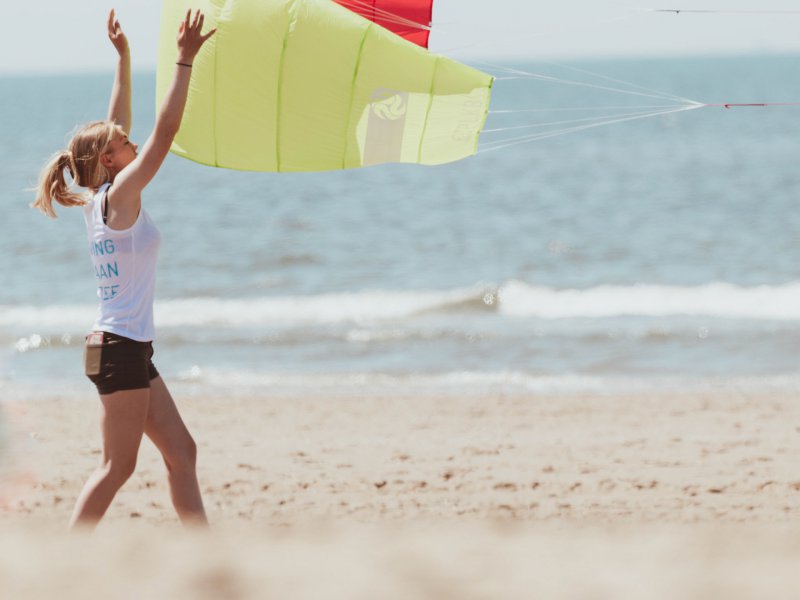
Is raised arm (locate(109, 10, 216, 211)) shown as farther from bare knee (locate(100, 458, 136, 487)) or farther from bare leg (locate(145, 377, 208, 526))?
bare knee (locate(100, 458, 136, 487))

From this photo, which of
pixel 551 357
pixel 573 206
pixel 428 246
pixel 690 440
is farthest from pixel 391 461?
pixel 573 206

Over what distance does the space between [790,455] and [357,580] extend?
17.6ft

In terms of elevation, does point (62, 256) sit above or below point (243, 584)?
below

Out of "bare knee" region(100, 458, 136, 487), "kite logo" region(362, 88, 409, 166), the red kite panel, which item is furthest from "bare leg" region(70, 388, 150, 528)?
the red kite panel

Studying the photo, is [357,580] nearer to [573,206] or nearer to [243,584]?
[243,584]

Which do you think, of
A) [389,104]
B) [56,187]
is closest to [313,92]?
[389,104]

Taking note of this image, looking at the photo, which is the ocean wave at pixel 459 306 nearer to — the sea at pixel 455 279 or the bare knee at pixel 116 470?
the sea at pixel 455 279

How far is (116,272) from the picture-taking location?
168 inches

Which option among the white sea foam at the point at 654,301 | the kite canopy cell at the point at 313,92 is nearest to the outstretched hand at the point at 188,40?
the kite canopy cell at the point at 313,92

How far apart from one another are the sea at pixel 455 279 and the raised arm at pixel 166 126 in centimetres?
159

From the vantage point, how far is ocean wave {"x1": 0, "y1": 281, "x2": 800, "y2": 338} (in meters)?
13.4

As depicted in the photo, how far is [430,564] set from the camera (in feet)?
8.10

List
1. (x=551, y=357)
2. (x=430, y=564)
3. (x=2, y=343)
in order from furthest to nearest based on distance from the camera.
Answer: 1. (x=2, y=343)
2. (x=551, y=357)
3. (x=430, y=564)

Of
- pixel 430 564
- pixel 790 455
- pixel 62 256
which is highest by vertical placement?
pixel 430 564
